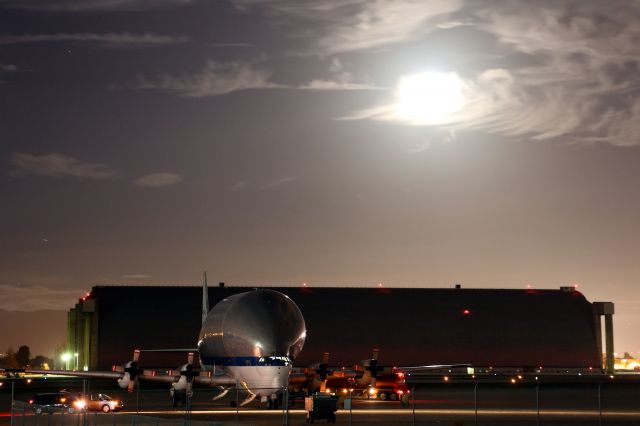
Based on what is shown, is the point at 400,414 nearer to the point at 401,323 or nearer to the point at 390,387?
the point at 390,387

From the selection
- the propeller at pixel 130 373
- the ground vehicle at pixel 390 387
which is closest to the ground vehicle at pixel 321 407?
the propeller at pixel 130 373

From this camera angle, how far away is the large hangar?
126000 millimetres

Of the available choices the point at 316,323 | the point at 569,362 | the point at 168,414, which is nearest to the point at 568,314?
the point at 569,362

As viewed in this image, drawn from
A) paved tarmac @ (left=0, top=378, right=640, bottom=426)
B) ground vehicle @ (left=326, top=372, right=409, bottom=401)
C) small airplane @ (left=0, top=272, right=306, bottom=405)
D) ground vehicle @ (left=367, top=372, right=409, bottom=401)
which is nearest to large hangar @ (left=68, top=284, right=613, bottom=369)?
paved tarmac @ (left=0, top=378, right=640, bottom=426)

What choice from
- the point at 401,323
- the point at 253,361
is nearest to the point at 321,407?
the point at 253,361

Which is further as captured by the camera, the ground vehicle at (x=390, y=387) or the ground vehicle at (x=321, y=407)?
the ground vehicle at (x=390, y=387)

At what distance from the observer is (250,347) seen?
188 ft

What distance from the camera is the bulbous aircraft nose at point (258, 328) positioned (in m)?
57.3

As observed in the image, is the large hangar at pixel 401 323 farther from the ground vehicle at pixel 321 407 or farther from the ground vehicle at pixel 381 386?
the ground vehicle at pixel 321 407

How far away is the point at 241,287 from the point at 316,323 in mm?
10585

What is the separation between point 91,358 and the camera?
123m

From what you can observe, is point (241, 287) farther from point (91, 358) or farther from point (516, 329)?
point (516, 329)

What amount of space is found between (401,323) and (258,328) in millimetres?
75686

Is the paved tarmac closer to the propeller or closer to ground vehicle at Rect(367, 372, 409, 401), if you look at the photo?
ground vehicle at Rect(367, 372, 409, 401)
